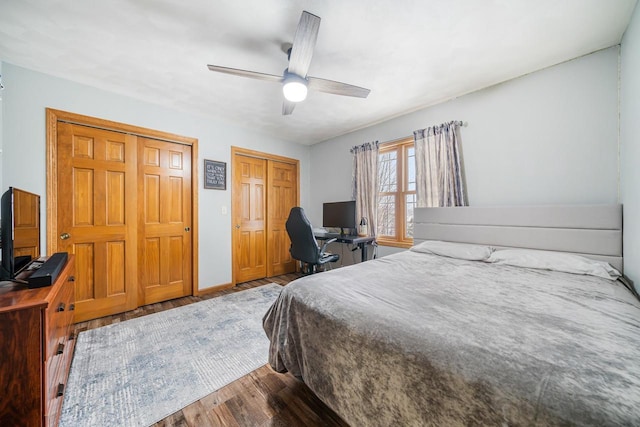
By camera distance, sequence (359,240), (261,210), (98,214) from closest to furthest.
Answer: (98,214)
(359,240)
(261,210)

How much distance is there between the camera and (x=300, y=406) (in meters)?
1.40

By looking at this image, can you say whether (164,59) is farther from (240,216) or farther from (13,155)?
(240,216)

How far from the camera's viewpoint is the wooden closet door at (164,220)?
284 cm

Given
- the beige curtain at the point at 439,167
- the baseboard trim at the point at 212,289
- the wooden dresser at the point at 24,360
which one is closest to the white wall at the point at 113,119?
the baseboard trim at the point at 212,289

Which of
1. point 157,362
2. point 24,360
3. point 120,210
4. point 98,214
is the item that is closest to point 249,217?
point 120,210

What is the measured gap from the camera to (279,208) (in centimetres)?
426

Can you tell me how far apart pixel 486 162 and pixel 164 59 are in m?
3.38


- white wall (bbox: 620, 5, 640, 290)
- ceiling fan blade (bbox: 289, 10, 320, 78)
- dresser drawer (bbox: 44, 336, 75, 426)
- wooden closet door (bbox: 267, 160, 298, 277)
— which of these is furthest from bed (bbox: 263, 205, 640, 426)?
wooden closet door (bbox: 267, 160, 298, 277)

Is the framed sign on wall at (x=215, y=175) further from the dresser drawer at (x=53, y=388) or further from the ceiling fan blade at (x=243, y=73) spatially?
the dresser drawer at (x=53, y=388)

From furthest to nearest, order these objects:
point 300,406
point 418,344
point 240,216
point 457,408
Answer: point 240,216
point 300,406
point 418,344
point 457,408

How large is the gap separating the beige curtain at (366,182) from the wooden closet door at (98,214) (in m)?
2.98

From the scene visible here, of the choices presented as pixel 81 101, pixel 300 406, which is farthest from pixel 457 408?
pixel 81 101

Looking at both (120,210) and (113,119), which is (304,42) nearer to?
(113,119)

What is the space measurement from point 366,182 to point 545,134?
202 cm
